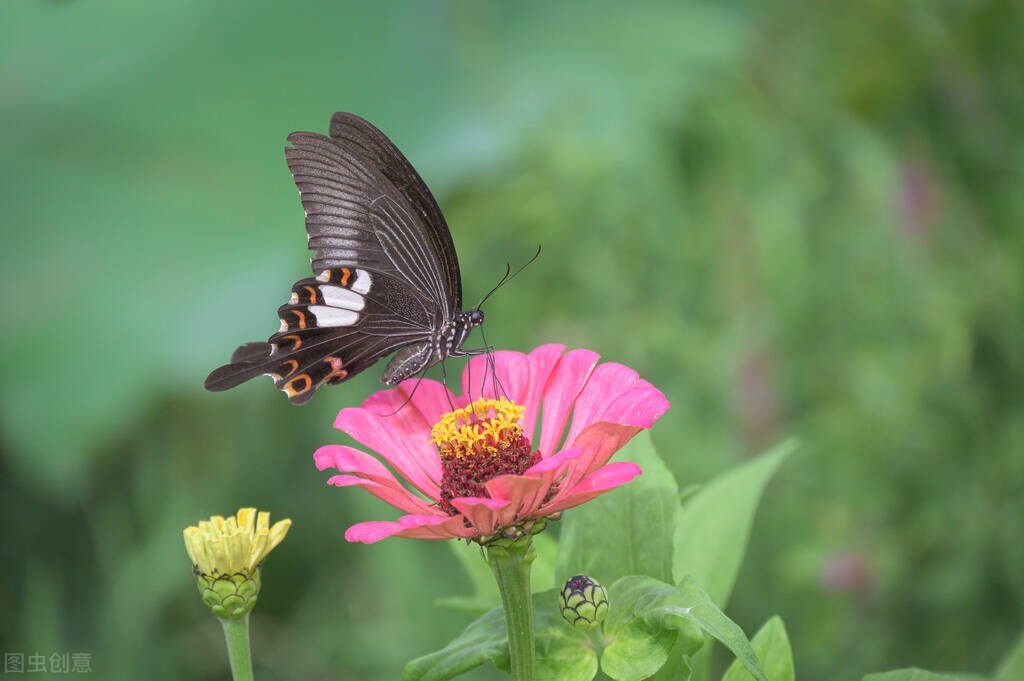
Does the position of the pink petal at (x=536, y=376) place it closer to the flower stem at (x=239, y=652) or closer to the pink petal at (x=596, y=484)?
the pink petal at (x=596, y=484)

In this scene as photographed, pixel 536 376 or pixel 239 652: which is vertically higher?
pixel 536 376

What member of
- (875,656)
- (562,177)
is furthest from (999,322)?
(562,177)

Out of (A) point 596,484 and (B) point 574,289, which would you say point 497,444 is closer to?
(A) point 596,484

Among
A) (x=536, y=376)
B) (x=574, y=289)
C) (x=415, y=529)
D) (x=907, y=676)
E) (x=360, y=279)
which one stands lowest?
(x=907, y=676)

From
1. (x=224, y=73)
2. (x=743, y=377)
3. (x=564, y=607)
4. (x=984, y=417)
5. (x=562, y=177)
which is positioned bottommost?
(x=564, y=607)

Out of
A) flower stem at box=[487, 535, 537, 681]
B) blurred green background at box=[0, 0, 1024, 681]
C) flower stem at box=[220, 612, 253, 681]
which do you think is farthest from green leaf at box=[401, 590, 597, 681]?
blurred green background at box=[0, 0, 1024, 681]

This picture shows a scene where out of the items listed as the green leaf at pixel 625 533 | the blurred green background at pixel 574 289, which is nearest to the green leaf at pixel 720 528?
the green leaf at pixel 625 533

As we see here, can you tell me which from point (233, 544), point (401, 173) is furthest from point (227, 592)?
point (401, 173)

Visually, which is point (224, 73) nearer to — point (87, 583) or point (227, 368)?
point (87, 583)
